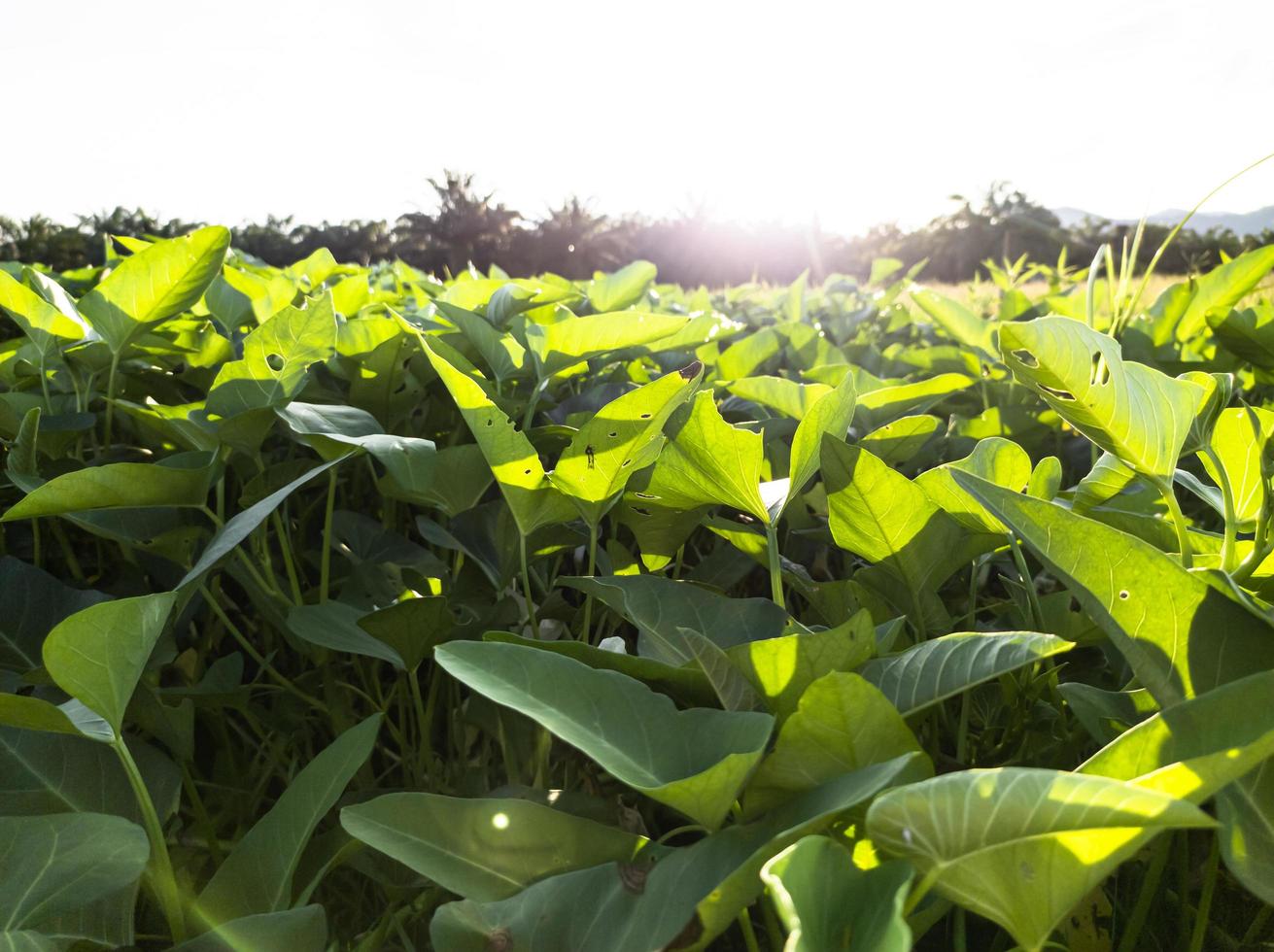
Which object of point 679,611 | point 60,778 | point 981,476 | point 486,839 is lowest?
point 60,778

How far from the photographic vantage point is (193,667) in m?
1.11

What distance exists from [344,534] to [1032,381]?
73 centimetres

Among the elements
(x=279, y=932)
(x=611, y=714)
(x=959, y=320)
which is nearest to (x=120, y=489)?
(x=279, y=932)

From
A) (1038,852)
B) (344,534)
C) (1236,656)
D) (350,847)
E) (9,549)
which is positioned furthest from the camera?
(9,549)

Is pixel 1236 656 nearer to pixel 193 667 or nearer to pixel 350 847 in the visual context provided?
pixel 350 847

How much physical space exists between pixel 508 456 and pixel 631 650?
0.40 metres

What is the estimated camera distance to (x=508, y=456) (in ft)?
2.40

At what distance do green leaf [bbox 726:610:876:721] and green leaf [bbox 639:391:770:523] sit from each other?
19 cm

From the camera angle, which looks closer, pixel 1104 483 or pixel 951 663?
pixel 951 663

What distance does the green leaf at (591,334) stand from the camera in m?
1.00

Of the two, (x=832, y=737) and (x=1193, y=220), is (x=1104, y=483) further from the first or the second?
(x=1193, y=220)

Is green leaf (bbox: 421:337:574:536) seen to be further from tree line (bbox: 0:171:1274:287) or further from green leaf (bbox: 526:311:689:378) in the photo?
tree line (bbox: 0:171:1274:287)

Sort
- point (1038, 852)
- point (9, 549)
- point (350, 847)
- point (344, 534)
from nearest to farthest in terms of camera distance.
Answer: point (1038, 852), point (350, 847), point (344, 534), point (9, 549)

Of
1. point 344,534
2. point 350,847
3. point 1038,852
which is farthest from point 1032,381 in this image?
point 344,534
